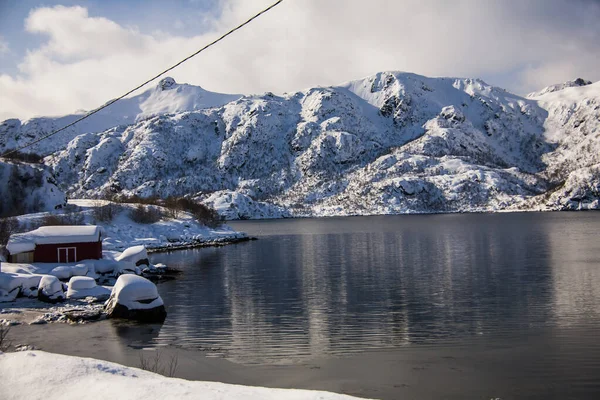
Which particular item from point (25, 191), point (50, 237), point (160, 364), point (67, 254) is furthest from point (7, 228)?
point (160, 364)

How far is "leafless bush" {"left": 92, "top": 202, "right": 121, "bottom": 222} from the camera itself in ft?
300

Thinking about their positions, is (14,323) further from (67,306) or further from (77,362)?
(77,362)

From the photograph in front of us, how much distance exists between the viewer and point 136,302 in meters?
30.5

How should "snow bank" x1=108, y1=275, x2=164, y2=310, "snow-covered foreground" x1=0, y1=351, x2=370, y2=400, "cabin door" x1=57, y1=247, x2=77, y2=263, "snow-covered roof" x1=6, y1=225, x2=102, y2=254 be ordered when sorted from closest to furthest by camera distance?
"snow-covered foreground" x1=0, y1=351, x2=370, y2=400
"snow bank" x1=108, y1=275, x2=164, y2=310
"snow-covered roof" x1=6, y1=225, x2=102, y2=254
"cabin door" x1=57, y1=247, x2=77, y2=263

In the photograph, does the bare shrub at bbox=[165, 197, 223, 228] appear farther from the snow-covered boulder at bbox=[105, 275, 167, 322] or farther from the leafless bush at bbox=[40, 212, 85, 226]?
the snow-covered boulder at bbox=[105, 275, 167, 322]

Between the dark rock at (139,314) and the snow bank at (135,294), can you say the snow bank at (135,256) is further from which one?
the dark rock at (139,314)

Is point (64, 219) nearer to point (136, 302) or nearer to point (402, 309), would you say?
point (136, 302)

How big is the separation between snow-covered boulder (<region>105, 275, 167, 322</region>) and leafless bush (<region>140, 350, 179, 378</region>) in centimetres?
770

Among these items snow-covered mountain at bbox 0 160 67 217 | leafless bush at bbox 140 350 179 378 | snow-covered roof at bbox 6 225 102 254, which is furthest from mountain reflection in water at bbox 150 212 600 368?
snow-covered mountain at bbox 0 160 67 217

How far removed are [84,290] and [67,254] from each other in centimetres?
1648

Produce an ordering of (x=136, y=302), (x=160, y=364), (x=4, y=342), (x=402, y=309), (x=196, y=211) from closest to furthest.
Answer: (x=160, y=364), (x=4, y=342), (x=136, y=302), (x=402, y=309), (x=196, y=211)

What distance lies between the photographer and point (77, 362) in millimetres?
14234

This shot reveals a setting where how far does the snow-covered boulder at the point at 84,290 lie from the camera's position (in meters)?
38.9

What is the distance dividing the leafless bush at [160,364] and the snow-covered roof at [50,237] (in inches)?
1402
